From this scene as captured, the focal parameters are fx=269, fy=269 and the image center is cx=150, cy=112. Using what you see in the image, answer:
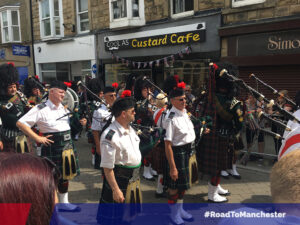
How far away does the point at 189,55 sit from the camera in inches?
414

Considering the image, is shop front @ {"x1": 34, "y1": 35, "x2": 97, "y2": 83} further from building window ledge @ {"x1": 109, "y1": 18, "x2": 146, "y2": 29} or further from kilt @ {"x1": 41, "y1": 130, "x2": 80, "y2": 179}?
kilt @ {"x1": 41, "y1": 130, "x2": 80, "y2": 179}

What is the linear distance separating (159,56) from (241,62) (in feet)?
12.9

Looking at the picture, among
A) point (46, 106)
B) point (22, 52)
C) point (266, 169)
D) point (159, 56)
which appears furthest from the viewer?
point (22, 52)

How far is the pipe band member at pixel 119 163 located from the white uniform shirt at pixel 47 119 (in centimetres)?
129

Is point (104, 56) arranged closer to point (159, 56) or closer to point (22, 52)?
point (159, 56)

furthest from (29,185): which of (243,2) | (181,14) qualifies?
(181,14)

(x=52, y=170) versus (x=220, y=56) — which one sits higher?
(x=220, y=56)

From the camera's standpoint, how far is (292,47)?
7652mm

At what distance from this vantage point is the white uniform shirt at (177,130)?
3.67 metres

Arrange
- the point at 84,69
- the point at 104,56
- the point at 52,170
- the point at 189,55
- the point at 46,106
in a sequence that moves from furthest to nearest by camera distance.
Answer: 1. the point at 84,69
2. the point at 104,56
3. the point at 189,55
4. the point at 46,106
5. the point at 52,170

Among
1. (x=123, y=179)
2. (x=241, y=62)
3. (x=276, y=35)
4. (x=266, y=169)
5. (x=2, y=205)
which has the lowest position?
(x=266, y=169)

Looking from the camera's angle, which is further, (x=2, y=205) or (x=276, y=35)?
(x=276, y=35)

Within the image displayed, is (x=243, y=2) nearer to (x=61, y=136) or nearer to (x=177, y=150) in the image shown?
(x=177, y=150)

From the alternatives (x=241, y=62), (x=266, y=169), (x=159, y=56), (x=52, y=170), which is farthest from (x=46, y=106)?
(x=159, y=56)
